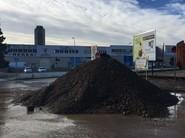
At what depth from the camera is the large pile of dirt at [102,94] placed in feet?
61.7

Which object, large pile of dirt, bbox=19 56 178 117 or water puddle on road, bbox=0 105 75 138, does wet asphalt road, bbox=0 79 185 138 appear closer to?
water puddle on road, bbox=0 105 75 138

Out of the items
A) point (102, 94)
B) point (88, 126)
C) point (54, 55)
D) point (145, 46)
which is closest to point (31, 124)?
point (88, 126)

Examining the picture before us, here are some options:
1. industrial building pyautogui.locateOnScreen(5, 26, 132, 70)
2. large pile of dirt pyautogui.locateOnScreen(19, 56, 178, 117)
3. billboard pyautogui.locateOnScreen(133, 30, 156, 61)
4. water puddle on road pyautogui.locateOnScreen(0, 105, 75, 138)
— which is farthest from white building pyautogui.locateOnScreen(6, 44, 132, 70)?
water puddle on road pyautogui.locateOnScreen(0, 105, 75, 138)

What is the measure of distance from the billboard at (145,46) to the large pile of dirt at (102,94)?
1141 centimetres

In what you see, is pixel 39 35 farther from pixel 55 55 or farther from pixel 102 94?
pixel 102 94

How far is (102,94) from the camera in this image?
65.9 feet

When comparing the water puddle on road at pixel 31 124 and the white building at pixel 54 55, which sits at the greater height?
the white building at pixel 54 55

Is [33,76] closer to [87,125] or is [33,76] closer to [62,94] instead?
[62,94]

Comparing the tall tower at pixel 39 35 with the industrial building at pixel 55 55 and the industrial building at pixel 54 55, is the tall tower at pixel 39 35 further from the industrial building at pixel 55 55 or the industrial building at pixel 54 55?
the industrial building at pixel 54 55

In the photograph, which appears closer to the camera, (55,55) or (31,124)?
(31,124)

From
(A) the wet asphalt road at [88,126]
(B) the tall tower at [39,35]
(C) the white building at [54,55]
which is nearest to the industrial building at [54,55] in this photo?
(C) the white building at [54,55]

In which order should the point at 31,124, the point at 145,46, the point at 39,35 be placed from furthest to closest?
the point at 39,35 → the point at 145,46 → the point at 31,124

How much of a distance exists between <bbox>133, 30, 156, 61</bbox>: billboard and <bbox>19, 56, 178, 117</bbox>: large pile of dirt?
11.4m

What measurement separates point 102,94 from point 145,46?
1640cm
